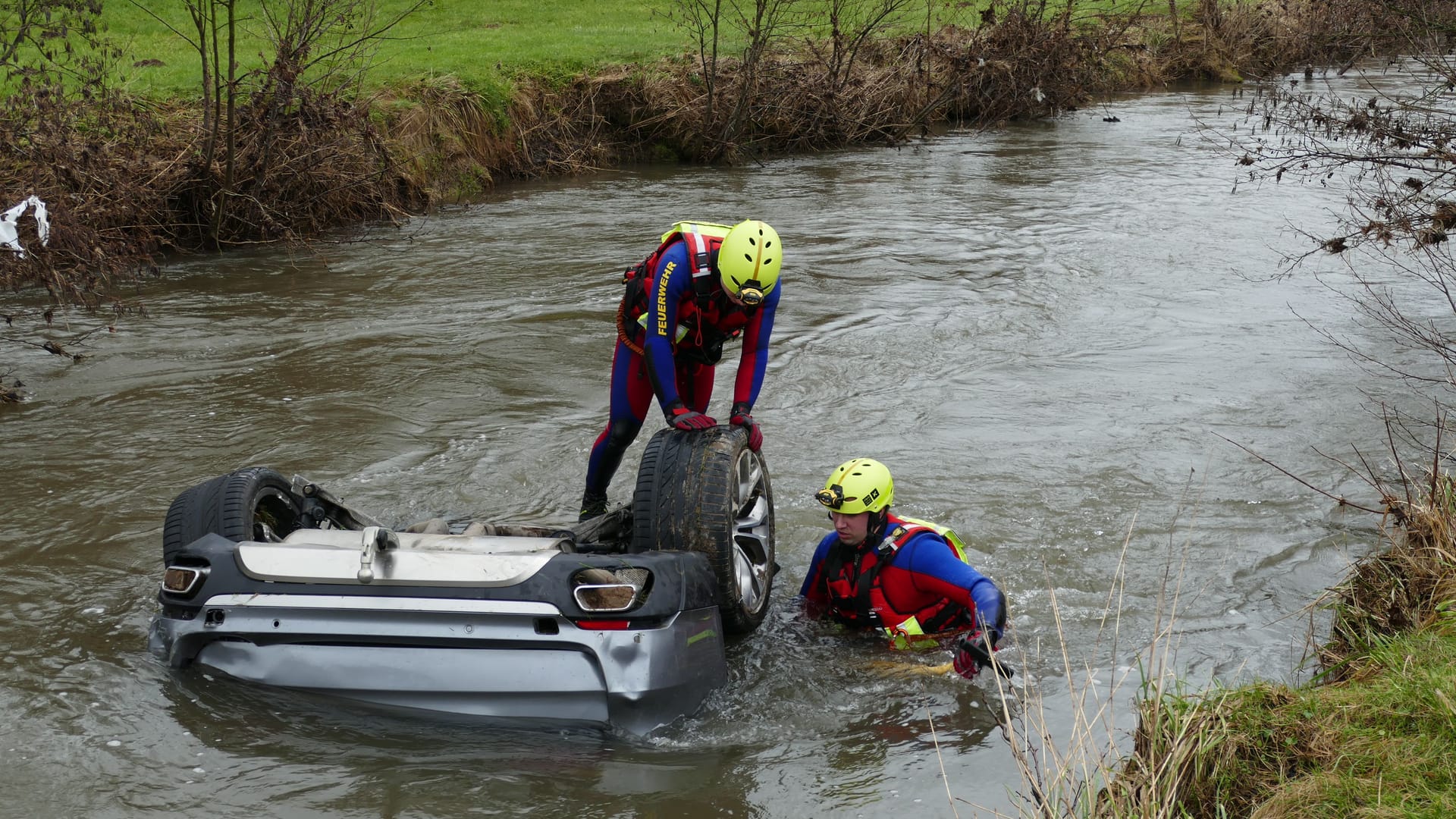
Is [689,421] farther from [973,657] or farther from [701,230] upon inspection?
[973,657]

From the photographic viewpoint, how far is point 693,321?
20.7ft

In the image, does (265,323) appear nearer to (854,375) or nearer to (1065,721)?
(854,375)

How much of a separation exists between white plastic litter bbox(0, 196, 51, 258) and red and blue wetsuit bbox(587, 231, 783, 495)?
185 inches

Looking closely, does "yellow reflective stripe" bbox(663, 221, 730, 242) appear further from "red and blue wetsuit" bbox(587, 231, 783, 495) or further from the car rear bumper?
the car rear bumper

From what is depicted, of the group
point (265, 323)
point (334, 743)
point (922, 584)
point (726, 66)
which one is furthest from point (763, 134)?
point (334, 743)

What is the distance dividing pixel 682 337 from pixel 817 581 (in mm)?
1407

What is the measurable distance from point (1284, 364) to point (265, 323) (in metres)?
9.22

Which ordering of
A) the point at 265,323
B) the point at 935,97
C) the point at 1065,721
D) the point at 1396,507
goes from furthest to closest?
the point at 935,97 → the point at 265,323 → the point at 1396,507 → the point at 1065,721

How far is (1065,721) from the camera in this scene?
527 cm

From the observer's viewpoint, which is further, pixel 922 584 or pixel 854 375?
pixel 854 375

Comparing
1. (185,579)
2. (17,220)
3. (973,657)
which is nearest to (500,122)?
(17,220)

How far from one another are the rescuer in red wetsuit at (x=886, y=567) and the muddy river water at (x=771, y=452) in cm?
26

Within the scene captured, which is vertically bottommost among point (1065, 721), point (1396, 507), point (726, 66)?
point (1065, 721)

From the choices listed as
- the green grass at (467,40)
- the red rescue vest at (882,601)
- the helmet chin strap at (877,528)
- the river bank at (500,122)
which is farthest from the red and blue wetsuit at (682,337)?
the green grass at (467,40)
